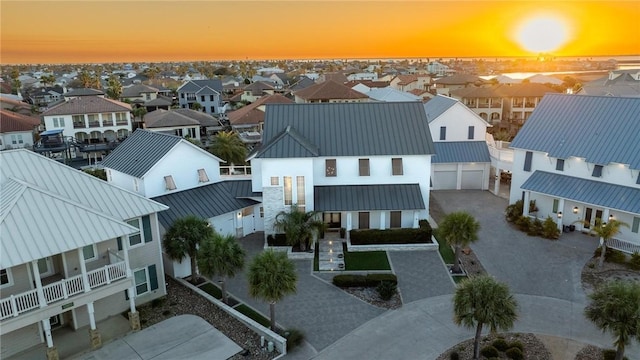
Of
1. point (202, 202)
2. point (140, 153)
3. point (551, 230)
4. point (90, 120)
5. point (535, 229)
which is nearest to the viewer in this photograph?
point (140, 153)

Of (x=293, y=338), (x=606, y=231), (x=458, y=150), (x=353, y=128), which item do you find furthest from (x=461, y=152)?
(x=293, y=338)

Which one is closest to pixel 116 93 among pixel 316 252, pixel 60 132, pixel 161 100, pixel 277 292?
pixel 161 100

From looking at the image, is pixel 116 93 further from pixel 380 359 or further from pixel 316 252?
pixel 380 359

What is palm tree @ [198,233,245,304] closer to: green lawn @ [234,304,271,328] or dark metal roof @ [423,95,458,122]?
green lawn @ [234,304,271,328]

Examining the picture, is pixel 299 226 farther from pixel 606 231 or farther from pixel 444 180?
pixel 444 180

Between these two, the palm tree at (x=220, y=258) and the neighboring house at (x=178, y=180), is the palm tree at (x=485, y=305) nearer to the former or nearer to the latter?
the palm tree at (x=220, y=258)
